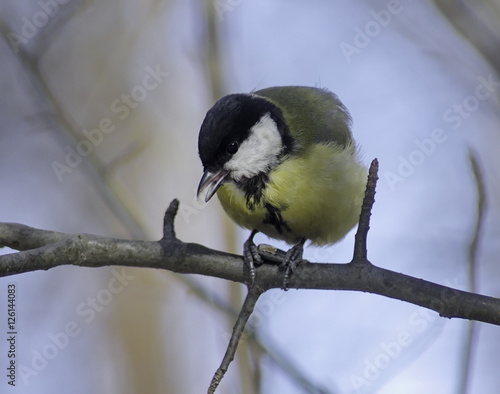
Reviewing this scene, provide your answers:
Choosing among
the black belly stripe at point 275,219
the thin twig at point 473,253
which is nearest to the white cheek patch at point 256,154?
the black belly stripe at point 275,219

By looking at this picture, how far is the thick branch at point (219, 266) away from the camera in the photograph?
6.20 ft

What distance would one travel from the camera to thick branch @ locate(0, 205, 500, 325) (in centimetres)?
189

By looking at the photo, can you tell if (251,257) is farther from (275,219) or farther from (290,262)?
(275,219)

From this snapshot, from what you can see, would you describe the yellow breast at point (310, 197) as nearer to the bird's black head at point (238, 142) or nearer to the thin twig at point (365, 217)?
the bird's black head at point (238, 142)

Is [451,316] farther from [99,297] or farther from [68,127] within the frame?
[99,297]

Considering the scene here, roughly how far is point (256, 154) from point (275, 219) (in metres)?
0.26

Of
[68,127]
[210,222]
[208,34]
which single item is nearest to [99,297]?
[210,222]

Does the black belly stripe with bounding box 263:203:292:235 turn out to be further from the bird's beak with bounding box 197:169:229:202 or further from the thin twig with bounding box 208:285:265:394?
the thin twig with bounding box 208:285:265:394

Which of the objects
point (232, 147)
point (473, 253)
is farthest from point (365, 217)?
point (232, 147)

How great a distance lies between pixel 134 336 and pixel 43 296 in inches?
23.8

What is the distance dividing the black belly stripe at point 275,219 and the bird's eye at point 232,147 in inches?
9.4

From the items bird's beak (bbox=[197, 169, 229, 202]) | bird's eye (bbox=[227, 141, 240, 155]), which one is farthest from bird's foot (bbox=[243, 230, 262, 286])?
bird's eye (bbox=[227, 141, 240, 155])

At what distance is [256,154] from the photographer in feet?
8.20

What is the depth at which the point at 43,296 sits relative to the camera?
148 inches
